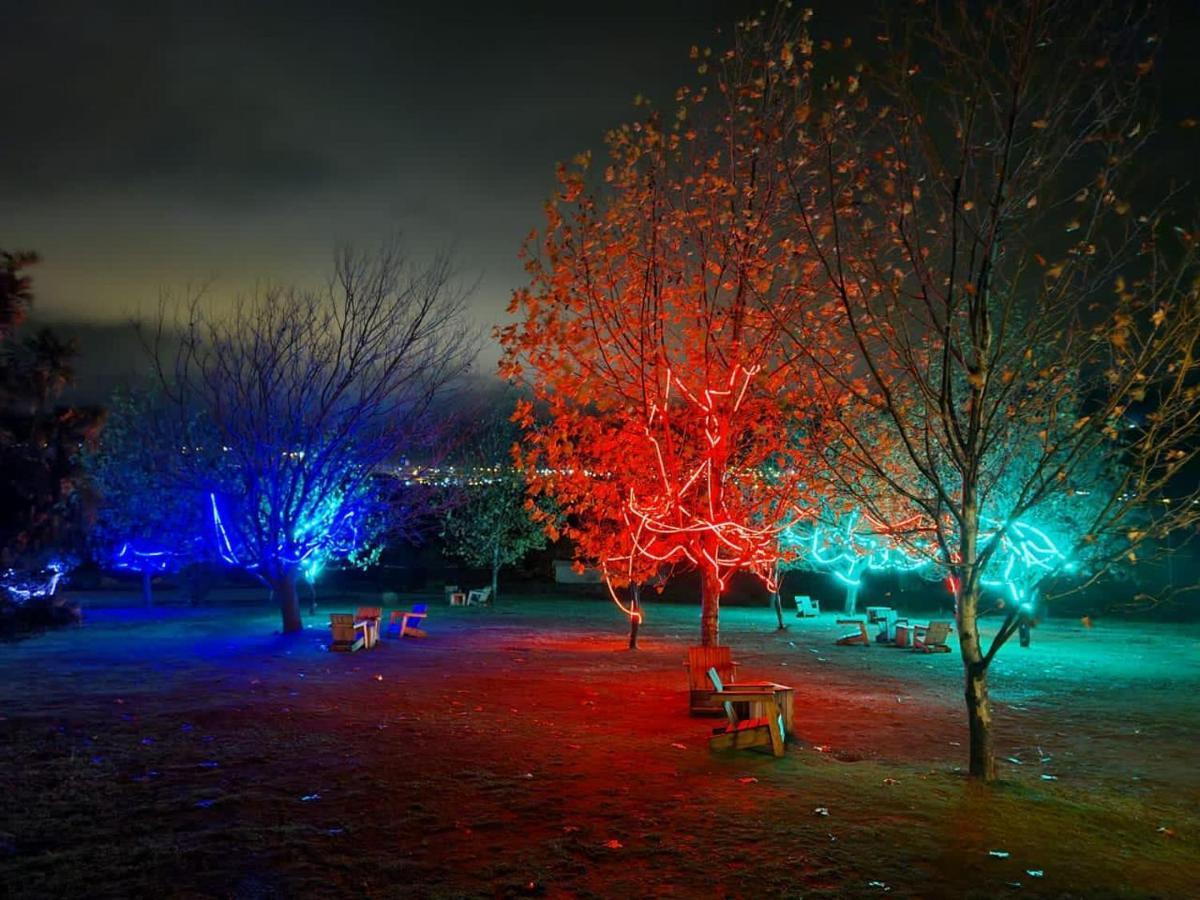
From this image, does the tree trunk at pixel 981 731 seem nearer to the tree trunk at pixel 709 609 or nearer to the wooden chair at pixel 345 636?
the tree trunk at pixel 709 609

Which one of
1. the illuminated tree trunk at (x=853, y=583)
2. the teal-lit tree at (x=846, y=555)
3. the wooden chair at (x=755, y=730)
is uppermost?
the teal-lit tree at (x=846, y=555)

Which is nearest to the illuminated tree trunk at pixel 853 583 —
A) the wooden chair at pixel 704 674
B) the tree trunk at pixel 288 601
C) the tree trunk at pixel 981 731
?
the tree trunk at pixel 288 601

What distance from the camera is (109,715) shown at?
37.9 feet

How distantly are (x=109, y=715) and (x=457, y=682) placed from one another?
17.5ft

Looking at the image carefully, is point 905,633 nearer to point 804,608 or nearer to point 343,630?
point 804,608

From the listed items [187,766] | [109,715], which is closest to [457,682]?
[109,715]

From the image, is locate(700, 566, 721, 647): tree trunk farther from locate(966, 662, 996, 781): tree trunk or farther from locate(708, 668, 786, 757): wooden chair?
locate(966, 662, 996, 781): tree trunk

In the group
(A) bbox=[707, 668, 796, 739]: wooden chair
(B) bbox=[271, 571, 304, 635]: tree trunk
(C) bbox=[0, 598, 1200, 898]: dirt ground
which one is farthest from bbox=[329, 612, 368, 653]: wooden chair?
(A) bbox=[707, 668, 796, 739]: wooden chair

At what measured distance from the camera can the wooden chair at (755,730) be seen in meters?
9.69

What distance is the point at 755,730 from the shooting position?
9898 millimetres

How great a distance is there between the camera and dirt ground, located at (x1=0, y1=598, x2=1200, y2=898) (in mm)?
5918

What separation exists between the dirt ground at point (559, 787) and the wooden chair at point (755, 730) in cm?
23

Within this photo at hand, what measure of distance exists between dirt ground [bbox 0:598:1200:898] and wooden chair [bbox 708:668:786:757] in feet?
0.75

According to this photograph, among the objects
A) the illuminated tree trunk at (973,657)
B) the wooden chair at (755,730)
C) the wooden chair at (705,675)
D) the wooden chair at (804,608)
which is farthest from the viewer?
the wooden chair at (804,608)
